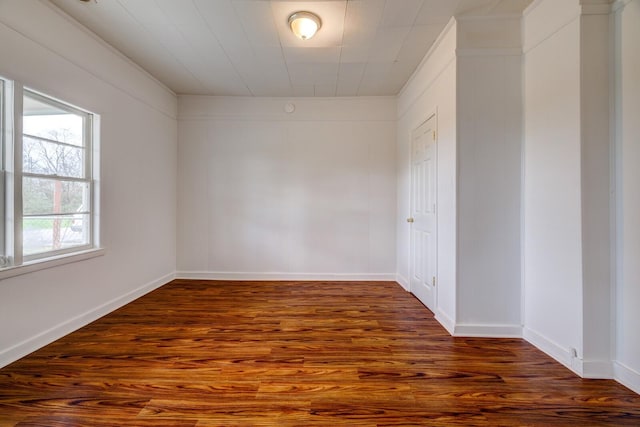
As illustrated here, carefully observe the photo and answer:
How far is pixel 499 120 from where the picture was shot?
232cm

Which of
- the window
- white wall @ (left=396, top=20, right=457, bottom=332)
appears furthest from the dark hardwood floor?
the window

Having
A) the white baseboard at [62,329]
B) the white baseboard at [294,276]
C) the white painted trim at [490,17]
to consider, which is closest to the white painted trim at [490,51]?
the white painted trim at [490,17]

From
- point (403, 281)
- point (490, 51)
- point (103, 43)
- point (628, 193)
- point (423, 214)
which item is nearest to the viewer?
point (628, 193)

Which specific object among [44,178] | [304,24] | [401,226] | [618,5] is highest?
[304,24]

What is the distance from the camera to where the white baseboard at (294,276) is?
13.4ft

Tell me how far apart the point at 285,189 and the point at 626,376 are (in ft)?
11.8

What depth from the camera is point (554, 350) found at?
6.61 ft

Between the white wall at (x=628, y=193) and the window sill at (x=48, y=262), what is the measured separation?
3.94 metres

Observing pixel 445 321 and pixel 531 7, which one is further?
pixel 445 321

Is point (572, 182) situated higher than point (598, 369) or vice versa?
point (572, 182)

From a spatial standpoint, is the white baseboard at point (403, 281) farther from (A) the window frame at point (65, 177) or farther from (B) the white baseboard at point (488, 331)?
(A) the window frame at point (65, 177)

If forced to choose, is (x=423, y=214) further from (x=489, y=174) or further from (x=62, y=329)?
(x=62, y=329)

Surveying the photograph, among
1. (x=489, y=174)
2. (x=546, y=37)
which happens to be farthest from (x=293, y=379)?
(x=546, y=37)

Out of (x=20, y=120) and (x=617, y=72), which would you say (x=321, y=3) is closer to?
(x=617, y=72)
